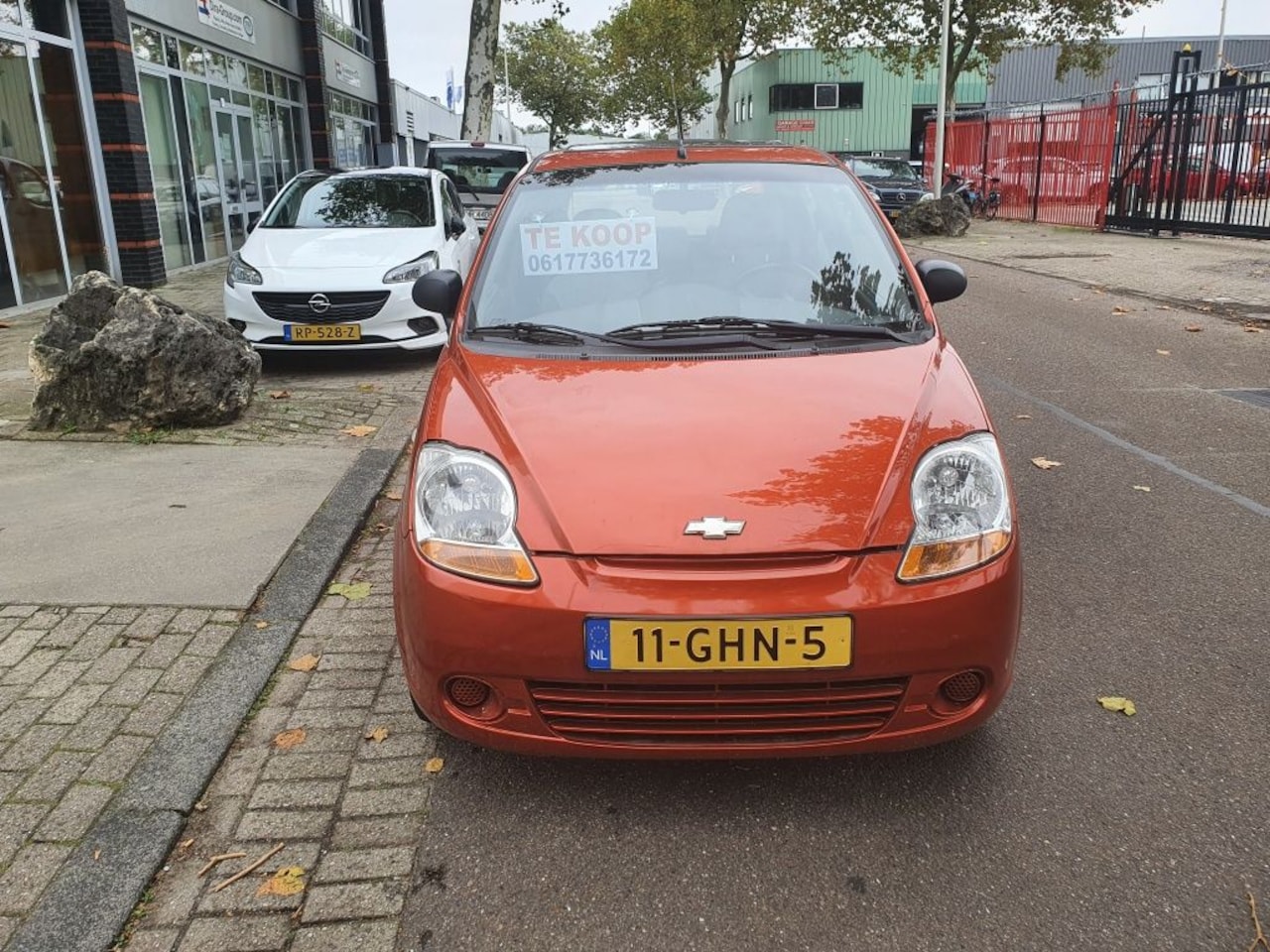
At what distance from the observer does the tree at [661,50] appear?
42.5 meters

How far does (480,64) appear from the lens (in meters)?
19.8

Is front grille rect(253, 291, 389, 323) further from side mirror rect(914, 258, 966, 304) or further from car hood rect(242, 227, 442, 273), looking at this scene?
side mirror rect(914, 258, 966, 304)

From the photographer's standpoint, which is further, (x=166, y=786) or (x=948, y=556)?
(x=166, y=786)

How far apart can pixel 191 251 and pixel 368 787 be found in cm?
1498

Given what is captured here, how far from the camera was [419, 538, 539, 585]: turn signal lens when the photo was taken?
→ 2.39 metres

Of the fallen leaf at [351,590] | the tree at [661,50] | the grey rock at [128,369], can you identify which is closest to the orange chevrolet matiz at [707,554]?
the fallen leaf at [351,590]

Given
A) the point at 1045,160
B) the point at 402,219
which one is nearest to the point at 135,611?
the point at 402,219

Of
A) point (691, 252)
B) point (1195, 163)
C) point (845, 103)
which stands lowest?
point (691, 252)

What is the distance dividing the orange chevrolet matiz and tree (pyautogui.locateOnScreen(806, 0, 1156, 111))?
2614 centimetres

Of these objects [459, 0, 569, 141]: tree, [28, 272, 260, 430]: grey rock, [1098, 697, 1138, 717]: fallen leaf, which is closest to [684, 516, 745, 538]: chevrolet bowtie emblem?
[1098, 697, 1138, 717]: fallen leaf

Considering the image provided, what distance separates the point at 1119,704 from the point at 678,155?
251 centimetres

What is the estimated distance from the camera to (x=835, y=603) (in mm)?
2307

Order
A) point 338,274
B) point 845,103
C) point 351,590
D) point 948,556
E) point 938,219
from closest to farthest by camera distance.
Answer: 1. point 948,556
2. point 351,590
3. point 338,274
4. point 938,219
5. point 845,103

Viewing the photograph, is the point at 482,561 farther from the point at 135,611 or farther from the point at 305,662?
the point at 135,611
